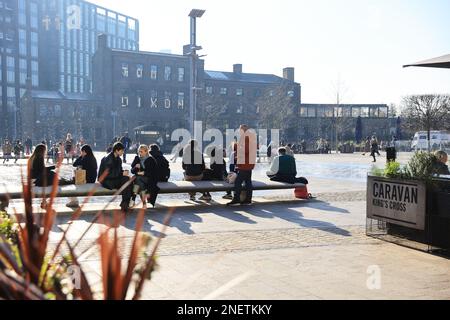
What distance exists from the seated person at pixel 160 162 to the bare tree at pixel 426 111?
5963 cm

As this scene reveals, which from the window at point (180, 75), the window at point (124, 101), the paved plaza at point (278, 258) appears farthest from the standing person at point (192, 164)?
the window at point (180, 75)

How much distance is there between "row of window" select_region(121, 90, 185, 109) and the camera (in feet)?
206

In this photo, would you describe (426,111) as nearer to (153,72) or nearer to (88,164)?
(153,72)

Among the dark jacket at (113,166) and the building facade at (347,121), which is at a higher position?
the building facade at (347,121)

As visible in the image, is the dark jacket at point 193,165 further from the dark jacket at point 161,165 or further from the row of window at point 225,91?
the row of window at point 225,91

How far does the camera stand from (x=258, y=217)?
10.2m

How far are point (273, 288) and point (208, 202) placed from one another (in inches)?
284

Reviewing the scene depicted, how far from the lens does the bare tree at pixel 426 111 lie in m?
67.6

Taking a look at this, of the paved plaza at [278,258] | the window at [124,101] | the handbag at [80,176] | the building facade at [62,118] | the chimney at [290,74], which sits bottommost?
the paved plaza at [278,258]

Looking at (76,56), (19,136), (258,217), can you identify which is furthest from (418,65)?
(76,56)

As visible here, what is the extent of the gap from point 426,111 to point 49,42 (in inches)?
2723

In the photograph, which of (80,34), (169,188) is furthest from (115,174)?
(80,34)

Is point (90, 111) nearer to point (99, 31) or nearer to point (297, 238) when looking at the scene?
point (99, 31)

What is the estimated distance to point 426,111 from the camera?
6681 cm
